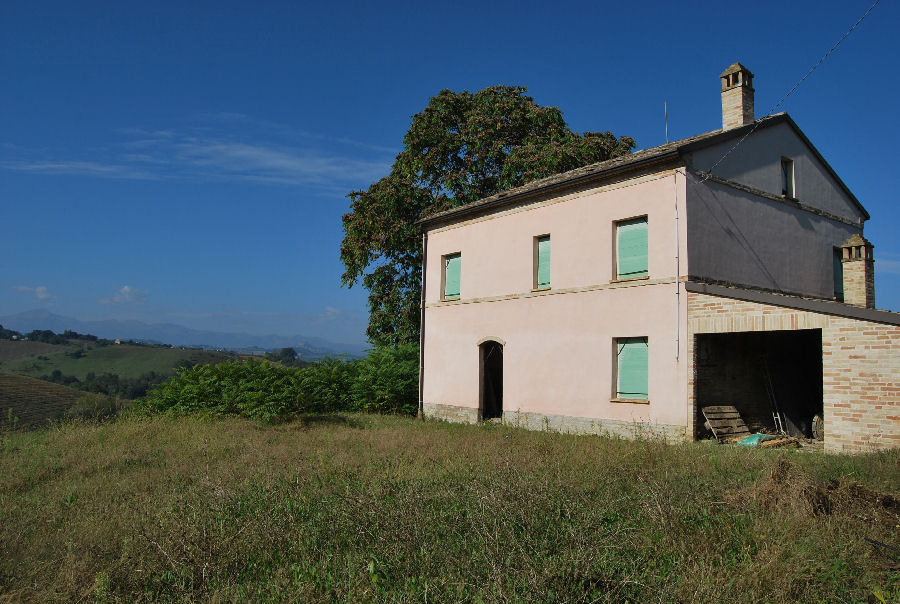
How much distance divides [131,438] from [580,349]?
33.9ft

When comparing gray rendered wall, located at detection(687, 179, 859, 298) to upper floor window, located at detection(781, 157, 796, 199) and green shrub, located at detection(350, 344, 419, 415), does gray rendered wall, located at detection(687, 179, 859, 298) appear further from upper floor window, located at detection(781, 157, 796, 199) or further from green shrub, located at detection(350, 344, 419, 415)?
green shrub, located at detection(350, 344, 419, 415)

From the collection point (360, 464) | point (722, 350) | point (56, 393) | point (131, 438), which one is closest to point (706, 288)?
point (722, 350)

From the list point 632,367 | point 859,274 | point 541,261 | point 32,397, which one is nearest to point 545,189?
point 541,261

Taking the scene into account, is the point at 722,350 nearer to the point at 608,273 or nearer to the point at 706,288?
the point at 706,288

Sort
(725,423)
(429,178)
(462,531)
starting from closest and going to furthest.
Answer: (462,531), (725,423), (429,178)

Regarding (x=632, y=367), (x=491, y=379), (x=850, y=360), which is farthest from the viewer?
(x=491, y=379)

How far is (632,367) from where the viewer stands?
13.8 m

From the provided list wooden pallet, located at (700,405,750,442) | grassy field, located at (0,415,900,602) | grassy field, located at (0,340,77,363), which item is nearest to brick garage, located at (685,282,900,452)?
grassy field, located at (0,415,900,602)

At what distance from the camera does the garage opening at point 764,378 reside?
13.0 m

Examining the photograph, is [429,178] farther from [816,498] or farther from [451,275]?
[816,498]

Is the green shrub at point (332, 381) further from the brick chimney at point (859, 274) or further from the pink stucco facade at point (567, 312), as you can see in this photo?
the brick chimney at point (859, 274)

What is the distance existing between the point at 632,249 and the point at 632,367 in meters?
2.78

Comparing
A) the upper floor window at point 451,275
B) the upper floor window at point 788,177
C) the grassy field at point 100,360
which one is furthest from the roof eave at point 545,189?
the grassy field at point 100,360

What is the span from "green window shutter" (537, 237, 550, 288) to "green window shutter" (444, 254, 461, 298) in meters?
3.60
